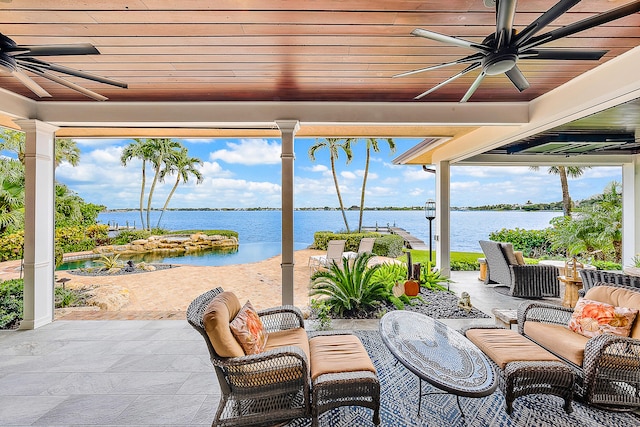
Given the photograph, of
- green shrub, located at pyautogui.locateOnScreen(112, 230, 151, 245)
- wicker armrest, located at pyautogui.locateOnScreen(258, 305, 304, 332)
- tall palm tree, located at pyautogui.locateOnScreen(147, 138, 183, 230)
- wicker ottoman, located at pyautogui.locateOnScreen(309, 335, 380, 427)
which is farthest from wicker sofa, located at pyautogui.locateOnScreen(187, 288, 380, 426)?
tall palm tree, located at pyautogui.locateOnScreen(147, 138, 183, 230)

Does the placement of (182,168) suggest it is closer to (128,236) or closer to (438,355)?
(128,236)

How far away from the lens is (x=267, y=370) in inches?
83.8

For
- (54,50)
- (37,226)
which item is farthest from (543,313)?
(37,226)

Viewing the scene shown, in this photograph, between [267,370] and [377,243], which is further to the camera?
[377,243]

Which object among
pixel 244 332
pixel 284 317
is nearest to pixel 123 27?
pixel 244 332

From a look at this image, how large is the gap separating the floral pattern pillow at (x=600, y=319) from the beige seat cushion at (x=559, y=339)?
83 millimetres

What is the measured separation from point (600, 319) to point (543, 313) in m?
0.51

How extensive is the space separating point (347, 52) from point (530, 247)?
1011 centimetres

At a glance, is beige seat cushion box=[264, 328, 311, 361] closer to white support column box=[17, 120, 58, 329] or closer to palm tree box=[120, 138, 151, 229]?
white support column box=[17, 120, 58, 329]

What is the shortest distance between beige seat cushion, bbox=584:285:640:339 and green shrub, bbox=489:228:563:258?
309 inches

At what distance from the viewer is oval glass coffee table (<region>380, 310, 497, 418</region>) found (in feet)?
6.52

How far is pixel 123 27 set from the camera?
242 cm

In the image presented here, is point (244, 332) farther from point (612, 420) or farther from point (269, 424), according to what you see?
point (612, 420)

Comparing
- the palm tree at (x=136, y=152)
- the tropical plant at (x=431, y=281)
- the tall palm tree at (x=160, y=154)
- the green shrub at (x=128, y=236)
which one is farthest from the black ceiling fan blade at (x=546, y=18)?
the palm tree at (x=136, y=152)
